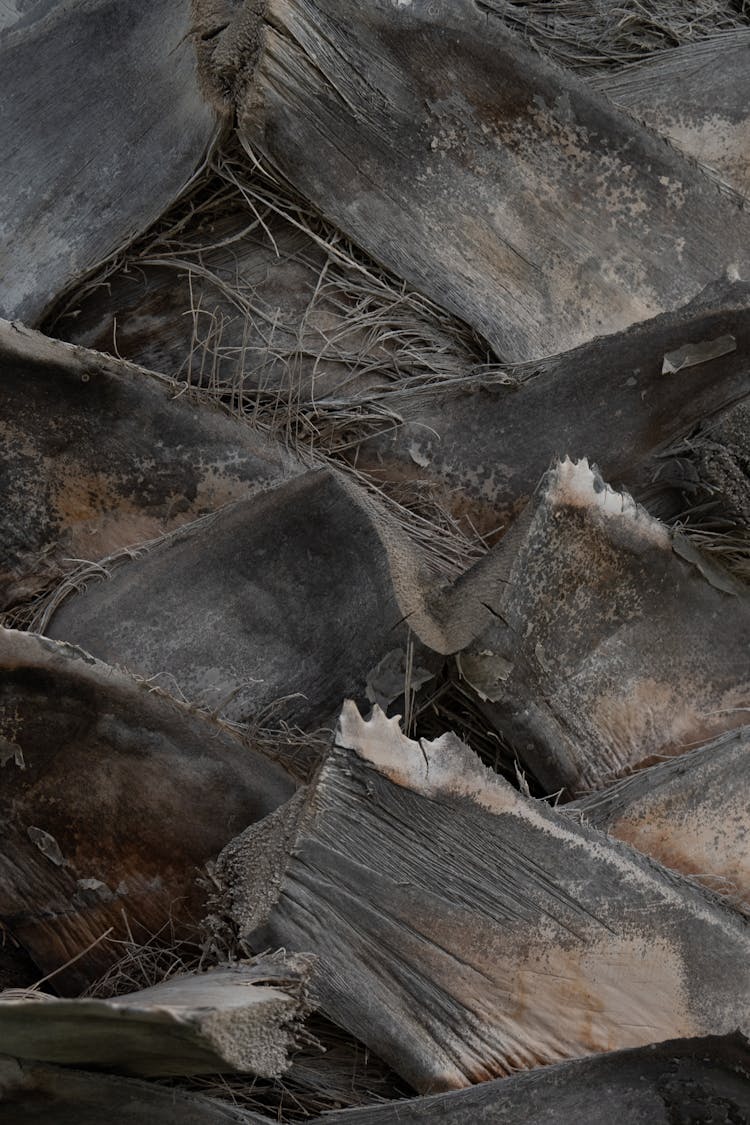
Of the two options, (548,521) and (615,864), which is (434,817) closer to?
(615,864)

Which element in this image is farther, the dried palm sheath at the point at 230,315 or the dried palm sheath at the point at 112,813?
the dried palm sheath at the point at 230,315

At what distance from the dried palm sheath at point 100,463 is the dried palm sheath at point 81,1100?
2.22 ft

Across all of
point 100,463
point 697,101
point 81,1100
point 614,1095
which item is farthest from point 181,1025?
point 697,101

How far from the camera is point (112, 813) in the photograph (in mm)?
1797

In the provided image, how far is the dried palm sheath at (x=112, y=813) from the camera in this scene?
178cm

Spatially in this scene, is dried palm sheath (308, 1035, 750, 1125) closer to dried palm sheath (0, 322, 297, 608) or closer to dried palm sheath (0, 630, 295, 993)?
dried palm sheath (0, 630, 295, 993)

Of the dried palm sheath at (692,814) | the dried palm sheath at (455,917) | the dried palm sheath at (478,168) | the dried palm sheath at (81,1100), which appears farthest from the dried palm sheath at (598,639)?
the dried palm sheath at (81,1100)

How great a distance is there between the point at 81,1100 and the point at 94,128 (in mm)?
1454

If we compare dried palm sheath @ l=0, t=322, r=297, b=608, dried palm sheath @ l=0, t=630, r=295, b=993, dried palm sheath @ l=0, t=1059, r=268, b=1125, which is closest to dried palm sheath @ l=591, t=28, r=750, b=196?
dried palm sheath @ l=0, t=322, r=297, b=608

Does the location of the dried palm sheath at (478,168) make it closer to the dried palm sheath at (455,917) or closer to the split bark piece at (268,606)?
the split bark piece at (268,606)

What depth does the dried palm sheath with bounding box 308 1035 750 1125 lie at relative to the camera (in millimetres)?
1682

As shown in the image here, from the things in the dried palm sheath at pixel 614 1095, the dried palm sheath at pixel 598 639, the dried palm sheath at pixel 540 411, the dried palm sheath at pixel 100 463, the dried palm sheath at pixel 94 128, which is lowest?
the dried palm sheath at pixel 614 1095

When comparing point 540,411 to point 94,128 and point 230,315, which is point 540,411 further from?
point 94,128

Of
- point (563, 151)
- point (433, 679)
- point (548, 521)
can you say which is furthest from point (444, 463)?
point (563, 151)
